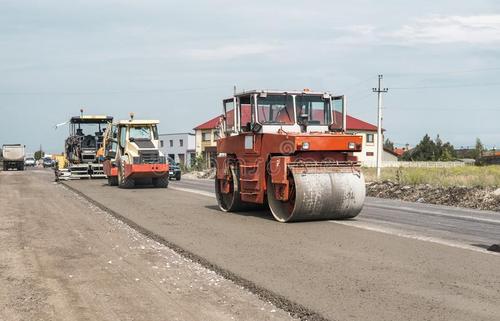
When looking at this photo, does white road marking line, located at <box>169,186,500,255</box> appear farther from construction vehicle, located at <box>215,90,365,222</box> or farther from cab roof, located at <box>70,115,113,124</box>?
cab roof, located at <box>70,115,113,124</box>

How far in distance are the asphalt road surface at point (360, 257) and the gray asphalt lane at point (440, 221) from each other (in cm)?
2

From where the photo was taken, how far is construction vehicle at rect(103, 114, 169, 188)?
80.5 ft

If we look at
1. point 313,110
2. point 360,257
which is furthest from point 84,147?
point 360,257

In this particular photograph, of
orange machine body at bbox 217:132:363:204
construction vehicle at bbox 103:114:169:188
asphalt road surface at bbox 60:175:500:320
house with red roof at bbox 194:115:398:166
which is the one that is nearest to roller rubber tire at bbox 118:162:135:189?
construction vehicle at bbox 103:114:169:188

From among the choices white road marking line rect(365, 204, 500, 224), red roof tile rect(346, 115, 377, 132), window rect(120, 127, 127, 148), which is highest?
red roof tile rect(346, 115, 377, 132)

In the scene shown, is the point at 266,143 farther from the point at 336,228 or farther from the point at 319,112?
the point at 336,228

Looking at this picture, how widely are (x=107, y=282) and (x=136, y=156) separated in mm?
17471

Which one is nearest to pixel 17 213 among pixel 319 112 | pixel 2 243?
pixel 2 243

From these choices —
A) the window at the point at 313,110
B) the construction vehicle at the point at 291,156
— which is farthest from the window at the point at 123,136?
the window at the point at 313,110

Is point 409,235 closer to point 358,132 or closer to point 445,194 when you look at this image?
point 445,194

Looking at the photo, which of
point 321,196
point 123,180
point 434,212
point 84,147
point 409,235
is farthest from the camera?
point 84,147

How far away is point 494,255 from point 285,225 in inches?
176

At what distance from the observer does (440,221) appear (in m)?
13.7

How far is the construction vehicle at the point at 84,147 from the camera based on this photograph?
3157 centimetres
